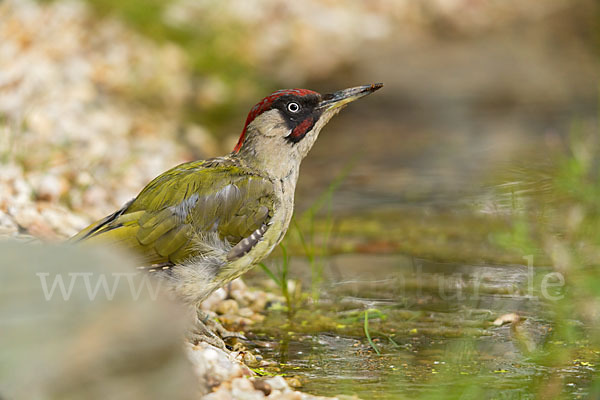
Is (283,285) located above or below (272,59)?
below

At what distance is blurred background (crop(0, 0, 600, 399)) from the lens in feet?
12.8

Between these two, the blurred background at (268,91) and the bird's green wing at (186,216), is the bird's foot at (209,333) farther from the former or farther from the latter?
Result: the blurred background at (268,91)

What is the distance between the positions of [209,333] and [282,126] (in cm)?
102

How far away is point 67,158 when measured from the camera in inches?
240

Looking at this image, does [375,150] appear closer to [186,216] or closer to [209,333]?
[186,216]

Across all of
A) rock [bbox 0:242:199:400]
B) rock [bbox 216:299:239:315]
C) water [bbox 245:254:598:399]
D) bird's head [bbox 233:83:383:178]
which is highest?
bird's head [bbox 233:83:383:178]

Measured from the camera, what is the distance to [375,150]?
25.7 ft

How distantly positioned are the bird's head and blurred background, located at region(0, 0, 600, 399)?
497 mm

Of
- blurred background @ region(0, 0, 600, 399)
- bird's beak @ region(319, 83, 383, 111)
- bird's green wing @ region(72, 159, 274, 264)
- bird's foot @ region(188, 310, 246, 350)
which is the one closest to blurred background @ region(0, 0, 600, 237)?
blurred background @ region(0, 0, 600, 399)

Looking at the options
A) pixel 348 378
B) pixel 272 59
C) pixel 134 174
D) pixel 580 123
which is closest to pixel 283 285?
pixel 348 378

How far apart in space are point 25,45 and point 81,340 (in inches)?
249

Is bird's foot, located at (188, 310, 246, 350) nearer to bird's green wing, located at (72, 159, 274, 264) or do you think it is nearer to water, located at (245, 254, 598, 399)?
water, located at (245, 254, 598, 399)

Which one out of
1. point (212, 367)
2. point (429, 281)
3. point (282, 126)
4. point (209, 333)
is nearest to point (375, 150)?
point (429, 281)

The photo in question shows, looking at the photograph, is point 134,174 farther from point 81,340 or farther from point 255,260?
point 81,340
